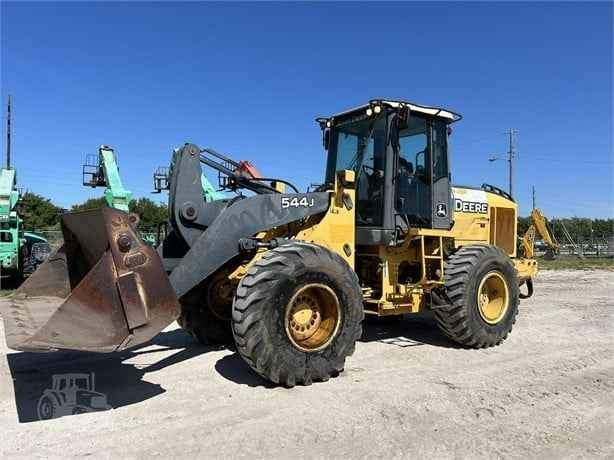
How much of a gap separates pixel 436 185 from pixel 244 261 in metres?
3.07

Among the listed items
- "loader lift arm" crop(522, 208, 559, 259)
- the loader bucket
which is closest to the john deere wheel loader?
the loader bucket

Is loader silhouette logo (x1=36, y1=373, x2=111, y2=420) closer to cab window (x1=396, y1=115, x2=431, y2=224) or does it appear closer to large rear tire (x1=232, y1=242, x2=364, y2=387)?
large rear tire (x1=232, y1=242, x2=364, y2=387)

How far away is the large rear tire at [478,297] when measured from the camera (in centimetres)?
695

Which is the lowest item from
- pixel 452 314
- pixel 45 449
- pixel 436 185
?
pixel 45 449

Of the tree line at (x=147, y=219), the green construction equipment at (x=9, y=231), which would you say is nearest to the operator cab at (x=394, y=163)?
the green construction equipment at (x=9, y=231)

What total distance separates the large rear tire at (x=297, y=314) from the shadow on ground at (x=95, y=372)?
108 cm

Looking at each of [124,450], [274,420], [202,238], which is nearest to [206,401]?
[274,420]

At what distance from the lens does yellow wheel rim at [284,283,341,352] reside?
17.9ft

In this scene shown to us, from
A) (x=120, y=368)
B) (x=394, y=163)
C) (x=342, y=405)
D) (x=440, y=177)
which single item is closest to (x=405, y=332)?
(x=440, y=177)

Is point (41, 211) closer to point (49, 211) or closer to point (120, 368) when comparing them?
point (49, 211)

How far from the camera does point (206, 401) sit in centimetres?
481

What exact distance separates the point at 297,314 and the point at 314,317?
0.81ft

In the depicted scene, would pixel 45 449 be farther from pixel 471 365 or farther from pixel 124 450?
pixel 471 365

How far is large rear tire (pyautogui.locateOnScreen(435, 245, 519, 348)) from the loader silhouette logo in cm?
425
